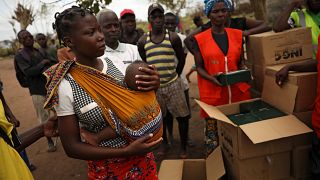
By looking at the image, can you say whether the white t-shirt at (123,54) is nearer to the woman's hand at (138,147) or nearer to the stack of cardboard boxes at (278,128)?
the stack of cardboard boxes at (278,128)

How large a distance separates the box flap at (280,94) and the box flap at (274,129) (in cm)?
15

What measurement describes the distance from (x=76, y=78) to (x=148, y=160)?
1.98ft

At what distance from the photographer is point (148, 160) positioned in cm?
151

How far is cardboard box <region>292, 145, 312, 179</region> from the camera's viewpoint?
2.10 metres

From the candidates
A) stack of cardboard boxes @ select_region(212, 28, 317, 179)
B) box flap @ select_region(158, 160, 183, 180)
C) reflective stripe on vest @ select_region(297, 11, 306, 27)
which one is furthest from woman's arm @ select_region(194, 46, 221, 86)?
reflective stripe on vest @ select_region(297, 11, 306, 27)

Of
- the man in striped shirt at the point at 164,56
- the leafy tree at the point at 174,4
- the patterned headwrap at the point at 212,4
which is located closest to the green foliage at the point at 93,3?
the man in striped shirt at the point at 164,56

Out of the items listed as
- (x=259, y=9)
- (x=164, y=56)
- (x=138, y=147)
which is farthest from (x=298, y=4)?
(x=259, y=9)

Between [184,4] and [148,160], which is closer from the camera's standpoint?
[148,160]

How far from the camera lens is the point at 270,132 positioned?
75.0 inches

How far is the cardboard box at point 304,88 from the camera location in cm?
205

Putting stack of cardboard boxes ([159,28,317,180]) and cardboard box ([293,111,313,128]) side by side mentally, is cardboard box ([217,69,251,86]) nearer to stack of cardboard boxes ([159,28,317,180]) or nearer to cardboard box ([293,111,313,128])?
stack of cardboard boxes ([159,28,317,180])

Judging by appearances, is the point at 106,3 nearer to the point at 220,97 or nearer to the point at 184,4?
the point at 220,97

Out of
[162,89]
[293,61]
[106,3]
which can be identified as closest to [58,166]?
[162,89]

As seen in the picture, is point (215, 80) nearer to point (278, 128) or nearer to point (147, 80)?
point (278, 128)
